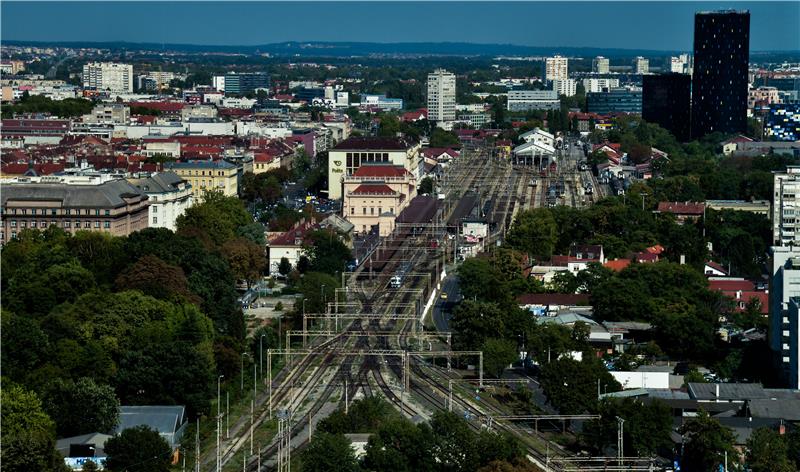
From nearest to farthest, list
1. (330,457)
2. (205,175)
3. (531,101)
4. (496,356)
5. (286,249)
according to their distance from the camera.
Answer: (330,457) < (496,356) < (286,249) < (205,175) < (531,101)

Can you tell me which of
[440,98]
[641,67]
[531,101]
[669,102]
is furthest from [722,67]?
[641,67]

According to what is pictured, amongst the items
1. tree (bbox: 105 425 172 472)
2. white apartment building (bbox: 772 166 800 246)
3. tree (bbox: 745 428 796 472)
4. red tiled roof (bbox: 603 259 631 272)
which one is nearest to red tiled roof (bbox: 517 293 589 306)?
red tiled roof (bbox: 603 259 631 272)

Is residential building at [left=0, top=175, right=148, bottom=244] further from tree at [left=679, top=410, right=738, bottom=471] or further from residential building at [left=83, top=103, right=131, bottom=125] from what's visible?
residential building at [left=83, top=103, right=131, bottom=125]

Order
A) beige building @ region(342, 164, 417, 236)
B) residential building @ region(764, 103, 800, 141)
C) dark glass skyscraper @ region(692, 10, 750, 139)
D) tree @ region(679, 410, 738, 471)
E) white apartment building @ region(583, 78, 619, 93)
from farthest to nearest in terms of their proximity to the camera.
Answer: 1. white apartment building @ region(583, 78, 619, 93)
2. residential building @ region(764, 103, 800, 141)
3. dark glass skyscraper @ region(692, 10, 750, 139)
4. beige building @ region(342, 164, 417, 236)
5. tree @ region(679, 410, 738, 471)

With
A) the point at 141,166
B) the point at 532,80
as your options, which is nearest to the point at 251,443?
the point at 141,166

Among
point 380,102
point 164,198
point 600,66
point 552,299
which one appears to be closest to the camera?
point 552,299

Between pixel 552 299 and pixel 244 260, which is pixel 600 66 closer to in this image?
pixel 244 260
